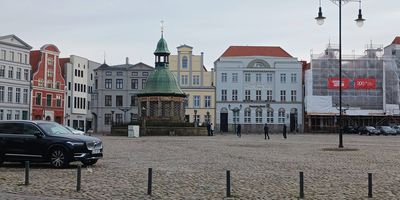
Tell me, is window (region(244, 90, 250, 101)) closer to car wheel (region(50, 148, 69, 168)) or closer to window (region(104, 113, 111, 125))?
window (region(104, 113, 111, 125))

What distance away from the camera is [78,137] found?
1819cm

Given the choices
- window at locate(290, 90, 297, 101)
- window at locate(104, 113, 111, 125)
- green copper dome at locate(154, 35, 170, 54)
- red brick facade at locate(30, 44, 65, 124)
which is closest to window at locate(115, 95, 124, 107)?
window at locate(104, 113, 111, 125)

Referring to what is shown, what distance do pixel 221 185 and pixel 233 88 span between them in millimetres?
74973

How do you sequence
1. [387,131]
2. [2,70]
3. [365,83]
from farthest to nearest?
[365,83], [2,70], [387,131]

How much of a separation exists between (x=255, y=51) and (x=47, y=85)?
34.3 meters

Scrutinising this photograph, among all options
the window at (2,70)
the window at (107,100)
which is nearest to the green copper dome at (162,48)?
the window at (2,70)

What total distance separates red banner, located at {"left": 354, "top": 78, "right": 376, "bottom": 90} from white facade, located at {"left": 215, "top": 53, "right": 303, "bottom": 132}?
30.1ft

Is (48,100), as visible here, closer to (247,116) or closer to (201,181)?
(247,116)

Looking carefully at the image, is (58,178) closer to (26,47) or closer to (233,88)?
(26,47)

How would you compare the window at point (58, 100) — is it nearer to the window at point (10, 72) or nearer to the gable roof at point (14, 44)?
the gable roof at point (14, 44)

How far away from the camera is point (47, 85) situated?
82875mm

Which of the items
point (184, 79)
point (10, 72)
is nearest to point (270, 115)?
point (184, 79)

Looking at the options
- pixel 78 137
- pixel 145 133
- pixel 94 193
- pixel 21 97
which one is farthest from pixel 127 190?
pixel 21 97

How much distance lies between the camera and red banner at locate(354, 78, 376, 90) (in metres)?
84.4
